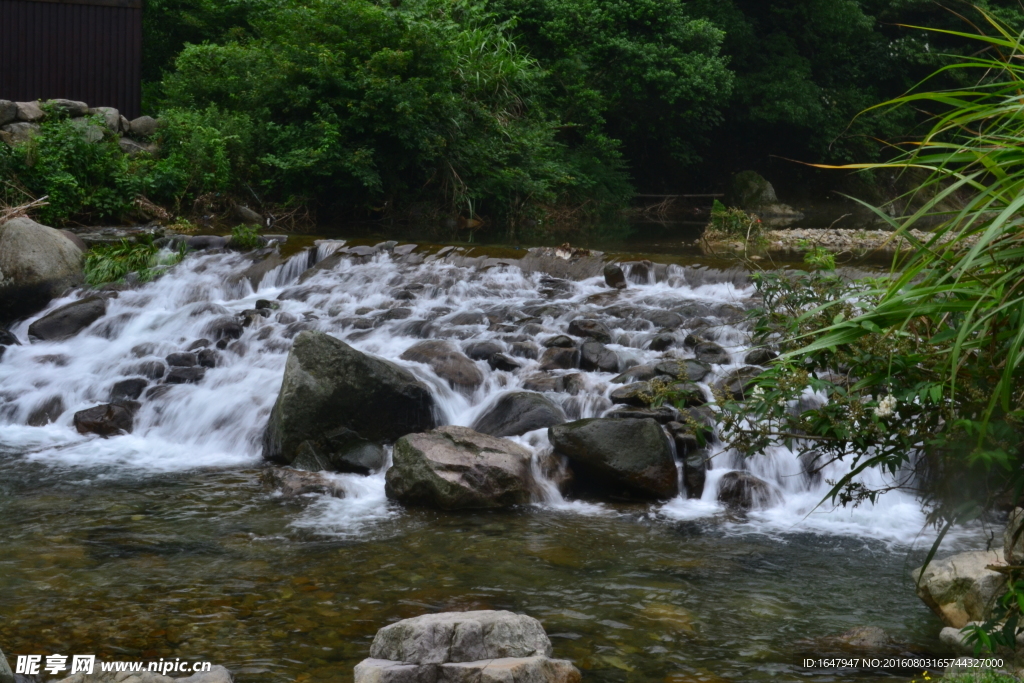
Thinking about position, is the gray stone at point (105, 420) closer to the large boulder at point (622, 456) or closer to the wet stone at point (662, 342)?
the large boulder at point (622, 456)

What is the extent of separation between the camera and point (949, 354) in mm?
2461

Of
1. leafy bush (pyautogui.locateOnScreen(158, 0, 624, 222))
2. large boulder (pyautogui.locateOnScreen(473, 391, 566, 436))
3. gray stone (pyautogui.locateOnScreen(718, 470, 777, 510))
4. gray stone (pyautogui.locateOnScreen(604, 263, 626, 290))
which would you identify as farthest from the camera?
leafy bush (pyautogui.locateOnScreen(158, 0, 624, 222))

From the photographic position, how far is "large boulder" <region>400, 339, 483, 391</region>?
26.6 ft

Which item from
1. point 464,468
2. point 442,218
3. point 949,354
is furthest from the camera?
point 442,218

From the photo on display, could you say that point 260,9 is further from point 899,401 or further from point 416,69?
point 899,401

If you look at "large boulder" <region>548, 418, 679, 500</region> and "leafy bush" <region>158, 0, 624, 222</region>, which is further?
"leafy bush" <region>158, 0, 624, 222</region>

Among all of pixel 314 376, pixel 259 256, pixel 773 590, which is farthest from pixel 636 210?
pixel 773 590

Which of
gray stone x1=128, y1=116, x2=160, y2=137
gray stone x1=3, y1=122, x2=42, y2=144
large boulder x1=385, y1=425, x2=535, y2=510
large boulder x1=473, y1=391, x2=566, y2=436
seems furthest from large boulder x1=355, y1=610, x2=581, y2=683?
gray stone x1=128, y1=116, x2=160, y2=137

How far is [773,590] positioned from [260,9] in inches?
673

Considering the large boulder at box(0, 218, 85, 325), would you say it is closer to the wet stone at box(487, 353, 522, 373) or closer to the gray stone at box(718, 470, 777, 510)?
the wet stone at box(487, 353, 522, 373)

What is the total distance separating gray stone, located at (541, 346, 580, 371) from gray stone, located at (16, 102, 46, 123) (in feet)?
31.9

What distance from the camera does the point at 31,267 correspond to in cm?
1037

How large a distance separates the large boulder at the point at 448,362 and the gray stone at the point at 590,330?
3.99 ft

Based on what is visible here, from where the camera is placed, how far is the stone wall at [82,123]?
1345 centimetres
